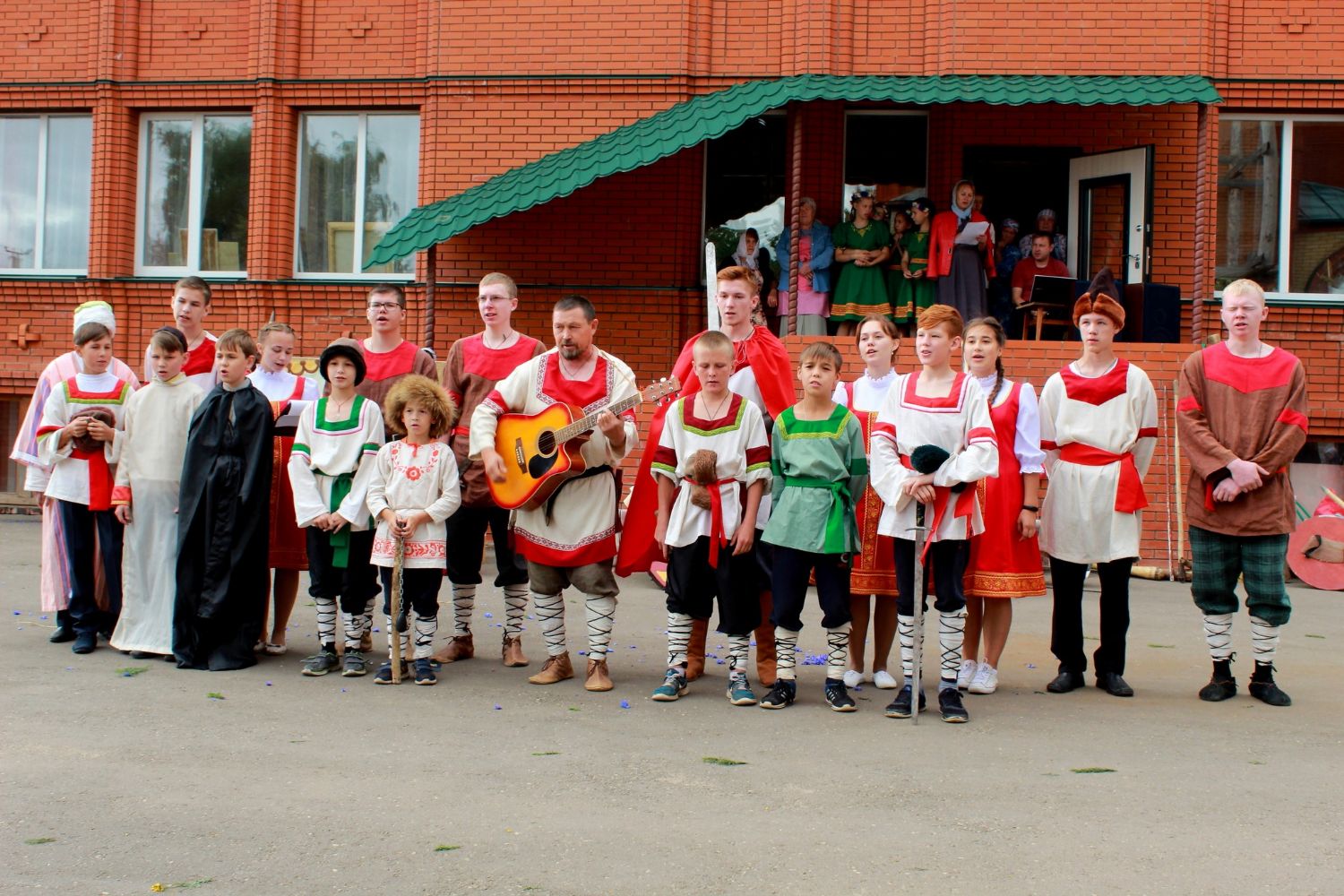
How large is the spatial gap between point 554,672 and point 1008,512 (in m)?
2.40

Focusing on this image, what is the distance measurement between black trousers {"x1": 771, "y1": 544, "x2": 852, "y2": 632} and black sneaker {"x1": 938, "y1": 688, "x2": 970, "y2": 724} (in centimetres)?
55

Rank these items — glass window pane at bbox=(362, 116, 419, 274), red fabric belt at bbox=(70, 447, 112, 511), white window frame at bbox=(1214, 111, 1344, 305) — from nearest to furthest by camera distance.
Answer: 1. red fabric belt at bbox=(70, 447, 112, 511)
2. white window frame at bbox=(1214, 111, 1344, 305)
3. glass window pane at bbox=(362, 116, 419, 274)

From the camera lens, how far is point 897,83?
1320 cm

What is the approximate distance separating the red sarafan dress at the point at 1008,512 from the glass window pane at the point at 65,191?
13.0m

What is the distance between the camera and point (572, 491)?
702 centimetres

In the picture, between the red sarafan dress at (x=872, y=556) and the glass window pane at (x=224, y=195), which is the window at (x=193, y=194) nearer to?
the glass window pane at (x=224, y=195)

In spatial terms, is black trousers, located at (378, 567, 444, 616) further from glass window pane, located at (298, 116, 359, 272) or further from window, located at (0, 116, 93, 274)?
window, located at (0, 116, 93, 274)

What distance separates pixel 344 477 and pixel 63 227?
441 inches

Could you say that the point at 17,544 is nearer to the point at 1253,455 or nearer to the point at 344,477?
the point at 344,477

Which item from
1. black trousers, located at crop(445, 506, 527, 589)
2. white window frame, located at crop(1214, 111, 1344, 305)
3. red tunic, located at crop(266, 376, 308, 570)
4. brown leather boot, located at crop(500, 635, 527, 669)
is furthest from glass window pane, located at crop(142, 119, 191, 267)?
white window frame, located at crop(1214, 111, 1344, 305)

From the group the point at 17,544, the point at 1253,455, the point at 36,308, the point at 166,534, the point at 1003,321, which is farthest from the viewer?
the point at 36,308

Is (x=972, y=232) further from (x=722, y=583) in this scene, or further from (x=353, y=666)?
(x=353, y=666)

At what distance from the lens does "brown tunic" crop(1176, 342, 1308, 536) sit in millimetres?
6875

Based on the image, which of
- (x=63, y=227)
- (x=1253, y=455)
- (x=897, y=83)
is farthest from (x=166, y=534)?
(x=63, y=227)
